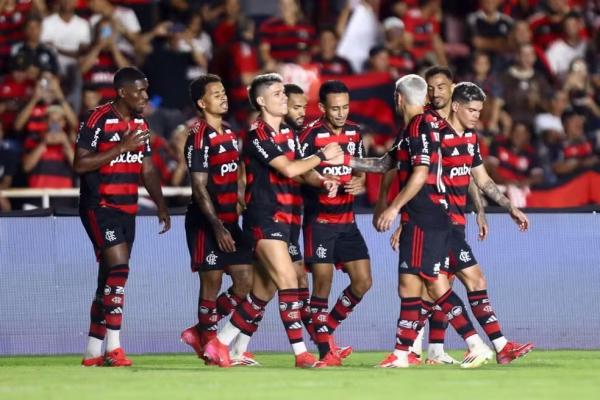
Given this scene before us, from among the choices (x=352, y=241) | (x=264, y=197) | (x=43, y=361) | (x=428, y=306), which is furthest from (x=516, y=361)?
(x=43, y=361)

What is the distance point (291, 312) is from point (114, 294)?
1470mm

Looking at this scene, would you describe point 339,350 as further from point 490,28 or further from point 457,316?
point 490,28

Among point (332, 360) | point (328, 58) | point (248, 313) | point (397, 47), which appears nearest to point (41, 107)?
point (328, 58)

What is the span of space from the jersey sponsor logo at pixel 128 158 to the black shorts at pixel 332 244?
1.46m

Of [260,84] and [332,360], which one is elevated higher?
[260,84]

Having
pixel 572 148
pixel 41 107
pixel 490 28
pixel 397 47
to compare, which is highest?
pixel 490 28

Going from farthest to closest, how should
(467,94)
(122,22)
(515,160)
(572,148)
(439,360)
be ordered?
(122,22) < (572,148) < (515,160) < (439,360) < (467,94)

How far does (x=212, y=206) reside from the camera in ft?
39.1

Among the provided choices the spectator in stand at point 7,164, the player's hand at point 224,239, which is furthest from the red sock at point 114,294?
the spectator in stand at point 7,164

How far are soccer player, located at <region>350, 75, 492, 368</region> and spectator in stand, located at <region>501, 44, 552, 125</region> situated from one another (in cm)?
751

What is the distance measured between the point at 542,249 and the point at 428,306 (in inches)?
90.0

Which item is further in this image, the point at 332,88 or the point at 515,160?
the point at 515,160

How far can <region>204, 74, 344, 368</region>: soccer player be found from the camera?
37.2 ft

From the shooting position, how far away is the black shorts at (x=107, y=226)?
1190cm
